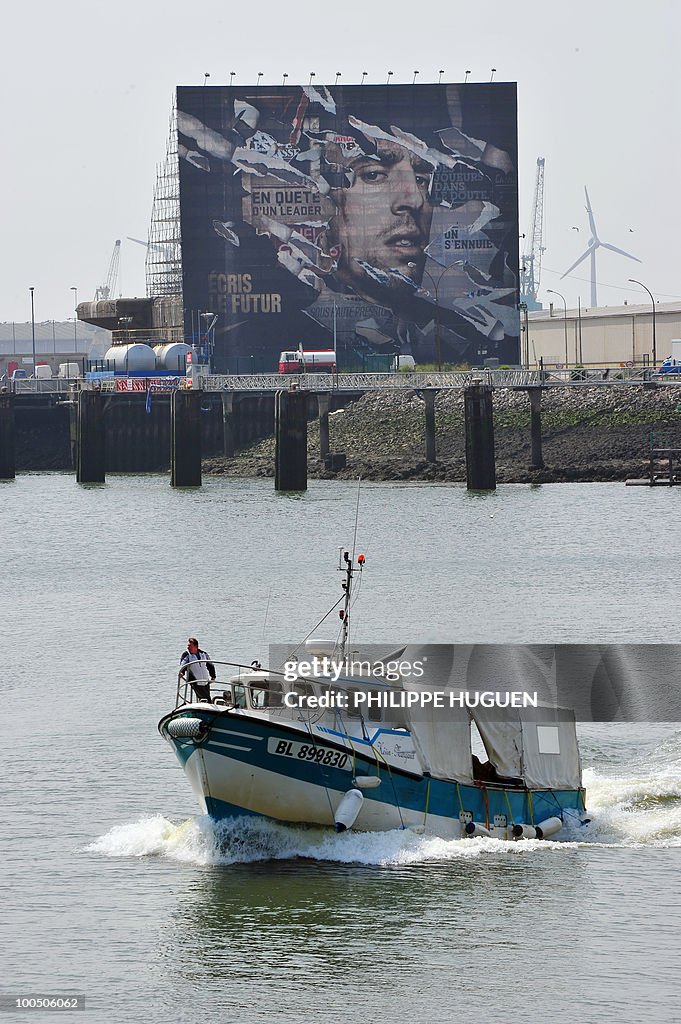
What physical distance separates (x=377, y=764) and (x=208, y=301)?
13995 cm

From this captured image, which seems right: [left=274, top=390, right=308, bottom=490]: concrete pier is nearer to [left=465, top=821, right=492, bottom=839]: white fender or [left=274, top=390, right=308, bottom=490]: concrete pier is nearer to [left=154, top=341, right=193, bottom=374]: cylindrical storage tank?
[left=154, top=341, right=193, bottom=374]: cylindrical storage tank

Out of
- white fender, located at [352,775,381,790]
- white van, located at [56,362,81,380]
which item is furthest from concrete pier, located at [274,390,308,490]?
white fender, located at [352,775,381,790]

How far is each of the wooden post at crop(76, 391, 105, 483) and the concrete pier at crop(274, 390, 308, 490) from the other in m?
20.3

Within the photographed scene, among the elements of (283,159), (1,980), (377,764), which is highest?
(283,159)

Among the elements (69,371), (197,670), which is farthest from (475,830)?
(69,371)

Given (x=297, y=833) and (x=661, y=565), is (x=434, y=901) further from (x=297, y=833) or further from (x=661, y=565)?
(x=661, y=565)

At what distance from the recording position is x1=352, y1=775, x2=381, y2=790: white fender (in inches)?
1152

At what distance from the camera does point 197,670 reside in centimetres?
3094

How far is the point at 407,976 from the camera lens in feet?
83.6

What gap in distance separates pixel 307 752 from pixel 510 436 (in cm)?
9788

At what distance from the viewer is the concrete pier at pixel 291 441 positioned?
106 metres

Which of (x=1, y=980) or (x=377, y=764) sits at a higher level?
(x=377, y=764)

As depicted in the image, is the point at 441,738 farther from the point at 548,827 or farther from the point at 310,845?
the point at 310,845

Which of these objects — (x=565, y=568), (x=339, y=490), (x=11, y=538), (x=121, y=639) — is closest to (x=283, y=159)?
(x=339, y=490)
